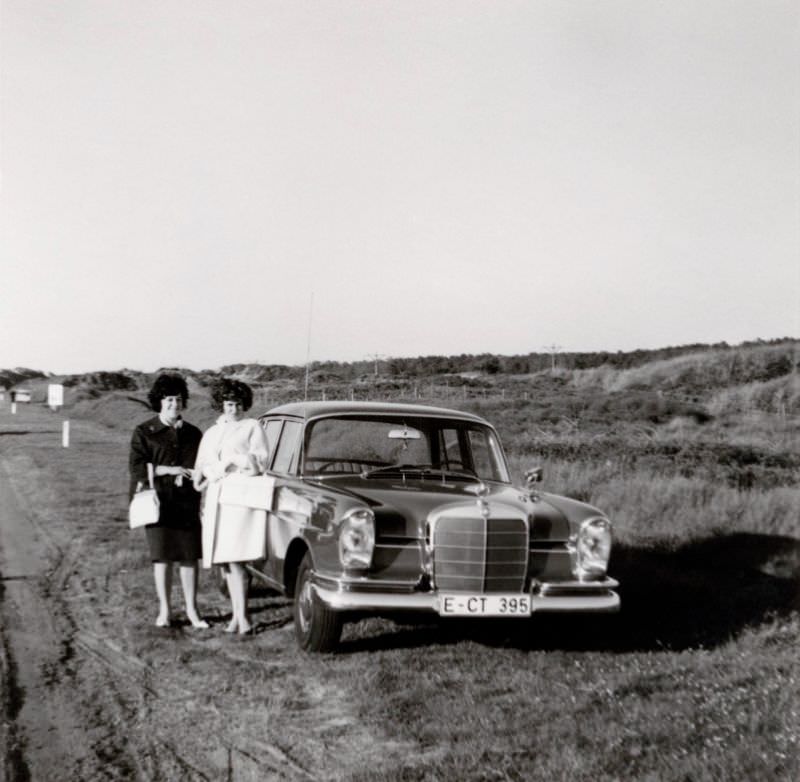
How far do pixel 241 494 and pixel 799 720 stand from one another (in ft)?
12.8

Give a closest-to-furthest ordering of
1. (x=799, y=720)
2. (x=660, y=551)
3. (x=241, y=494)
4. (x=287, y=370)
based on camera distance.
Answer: (x=799, y=720) < (x=241, y=494) < (x=660, y=551) < (x=287, y=370)

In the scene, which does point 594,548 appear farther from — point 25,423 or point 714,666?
point 25,423

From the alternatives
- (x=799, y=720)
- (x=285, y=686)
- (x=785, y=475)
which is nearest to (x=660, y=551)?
(x=799, y=720)

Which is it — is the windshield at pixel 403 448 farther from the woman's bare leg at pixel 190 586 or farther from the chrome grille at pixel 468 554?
the chrome grille at pixel 468 554

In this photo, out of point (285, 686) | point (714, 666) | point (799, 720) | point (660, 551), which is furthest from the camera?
point (660, 551)

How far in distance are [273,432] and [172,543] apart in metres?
1.59

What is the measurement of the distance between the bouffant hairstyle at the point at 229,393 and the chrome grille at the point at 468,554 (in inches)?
74.9

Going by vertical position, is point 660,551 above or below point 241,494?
below

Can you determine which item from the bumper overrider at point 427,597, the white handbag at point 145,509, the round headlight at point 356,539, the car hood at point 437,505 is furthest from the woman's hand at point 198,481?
the round headlight at point 356,539

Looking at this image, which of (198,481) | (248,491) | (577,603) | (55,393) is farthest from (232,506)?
(55,393)

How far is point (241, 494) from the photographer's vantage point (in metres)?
6.79

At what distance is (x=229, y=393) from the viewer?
6.95 metres

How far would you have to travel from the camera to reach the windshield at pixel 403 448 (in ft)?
24.1

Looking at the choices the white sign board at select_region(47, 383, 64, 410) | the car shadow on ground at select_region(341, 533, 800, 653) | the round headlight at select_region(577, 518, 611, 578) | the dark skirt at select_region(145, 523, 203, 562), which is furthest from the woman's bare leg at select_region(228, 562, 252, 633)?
the white sign board at select_region(47, 383, 64, 410)
